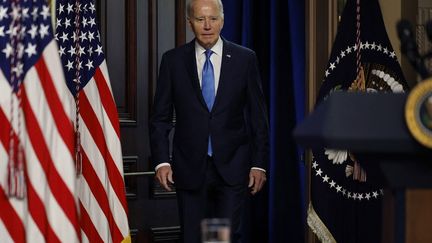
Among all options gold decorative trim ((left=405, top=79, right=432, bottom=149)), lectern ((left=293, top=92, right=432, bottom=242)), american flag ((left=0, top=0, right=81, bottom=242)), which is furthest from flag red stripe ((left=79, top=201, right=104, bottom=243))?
gold decorative trim ((left=405, top=79, right=432, bottom=149))

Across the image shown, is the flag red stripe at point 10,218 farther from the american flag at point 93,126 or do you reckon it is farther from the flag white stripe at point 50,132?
the american flag at point 93,126

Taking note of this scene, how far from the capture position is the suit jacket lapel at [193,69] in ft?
10.2

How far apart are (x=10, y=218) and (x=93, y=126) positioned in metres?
0.66

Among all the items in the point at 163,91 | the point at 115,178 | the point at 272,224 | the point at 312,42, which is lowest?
the point at 272,224

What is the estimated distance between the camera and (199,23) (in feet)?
10.1

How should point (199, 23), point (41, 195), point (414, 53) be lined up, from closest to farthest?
point (414, 53) → point (41, 195) → point (199, 23)

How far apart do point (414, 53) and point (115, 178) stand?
1.76 meters

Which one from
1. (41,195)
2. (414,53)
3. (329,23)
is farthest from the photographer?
(329,23)

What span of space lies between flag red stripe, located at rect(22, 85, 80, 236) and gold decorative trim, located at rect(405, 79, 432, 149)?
4.69ft

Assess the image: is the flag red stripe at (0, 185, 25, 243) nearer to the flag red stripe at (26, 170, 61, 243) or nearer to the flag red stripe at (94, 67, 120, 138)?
the flag red stripe at (26, 170, 61, 243)

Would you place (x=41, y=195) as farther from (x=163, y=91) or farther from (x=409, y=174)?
(x=409, y=174)

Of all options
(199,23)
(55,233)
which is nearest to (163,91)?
(199,23)

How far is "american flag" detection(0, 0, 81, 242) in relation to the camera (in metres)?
2.59

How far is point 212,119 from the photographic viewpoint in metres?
3.09
